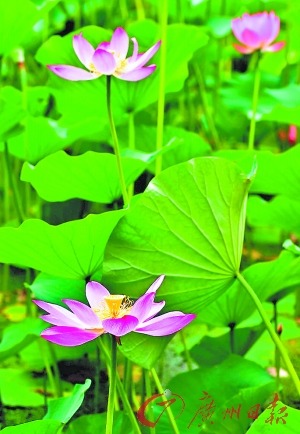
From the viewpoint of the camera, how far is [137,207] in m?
0.61

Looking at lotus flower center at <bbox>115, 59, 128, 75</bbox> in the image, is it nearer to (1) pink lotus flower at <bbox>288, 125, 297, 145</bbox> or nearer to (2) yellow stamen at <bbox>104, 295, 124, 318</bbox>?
(2) yellow stamen at <bbox>104, 295, 124, 318</bbox>

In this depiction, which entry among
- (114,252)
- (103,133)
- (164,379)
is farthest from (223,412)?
(103,133)

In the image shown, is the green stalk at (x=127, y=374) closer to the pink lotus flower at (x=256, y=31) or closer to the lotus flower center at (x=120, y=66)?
the lotus flower center at (x=120, y=66)

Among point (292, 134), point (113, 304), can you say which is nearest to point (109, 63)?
point (113, 304)

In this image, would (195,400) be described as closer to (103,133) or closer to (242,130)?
(103,133)

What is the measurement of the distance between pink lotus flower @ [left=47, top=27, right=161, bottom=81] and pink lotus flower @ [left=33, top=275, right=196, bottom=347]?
0.28 metres

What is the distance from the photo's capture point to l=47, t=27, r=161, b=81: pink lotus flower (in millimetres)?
677

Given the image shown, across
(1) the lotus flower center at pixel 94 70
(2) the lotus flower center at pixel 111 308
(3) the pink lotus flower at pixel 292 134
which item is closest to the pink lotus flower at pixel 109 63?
(1) the lotus flower center at pixel 94 70

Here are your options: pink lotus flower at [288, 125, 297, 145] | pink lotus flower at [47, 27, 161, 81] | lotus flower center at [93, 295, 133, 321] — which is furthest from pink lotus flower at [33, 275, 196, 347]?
pink lotus flower at [288, 125, 297, 145]

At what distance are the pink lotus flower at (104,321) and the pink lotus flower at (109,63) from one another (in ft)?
0.91

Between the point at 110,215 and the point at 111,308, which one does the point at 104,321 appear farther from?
the point at 110,215

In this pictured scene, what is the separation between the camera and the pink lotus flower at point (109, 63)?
2.22 ft

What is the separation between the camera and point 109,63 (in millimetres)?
677

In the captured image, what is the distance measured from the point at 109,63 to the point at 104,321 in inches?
12.8
